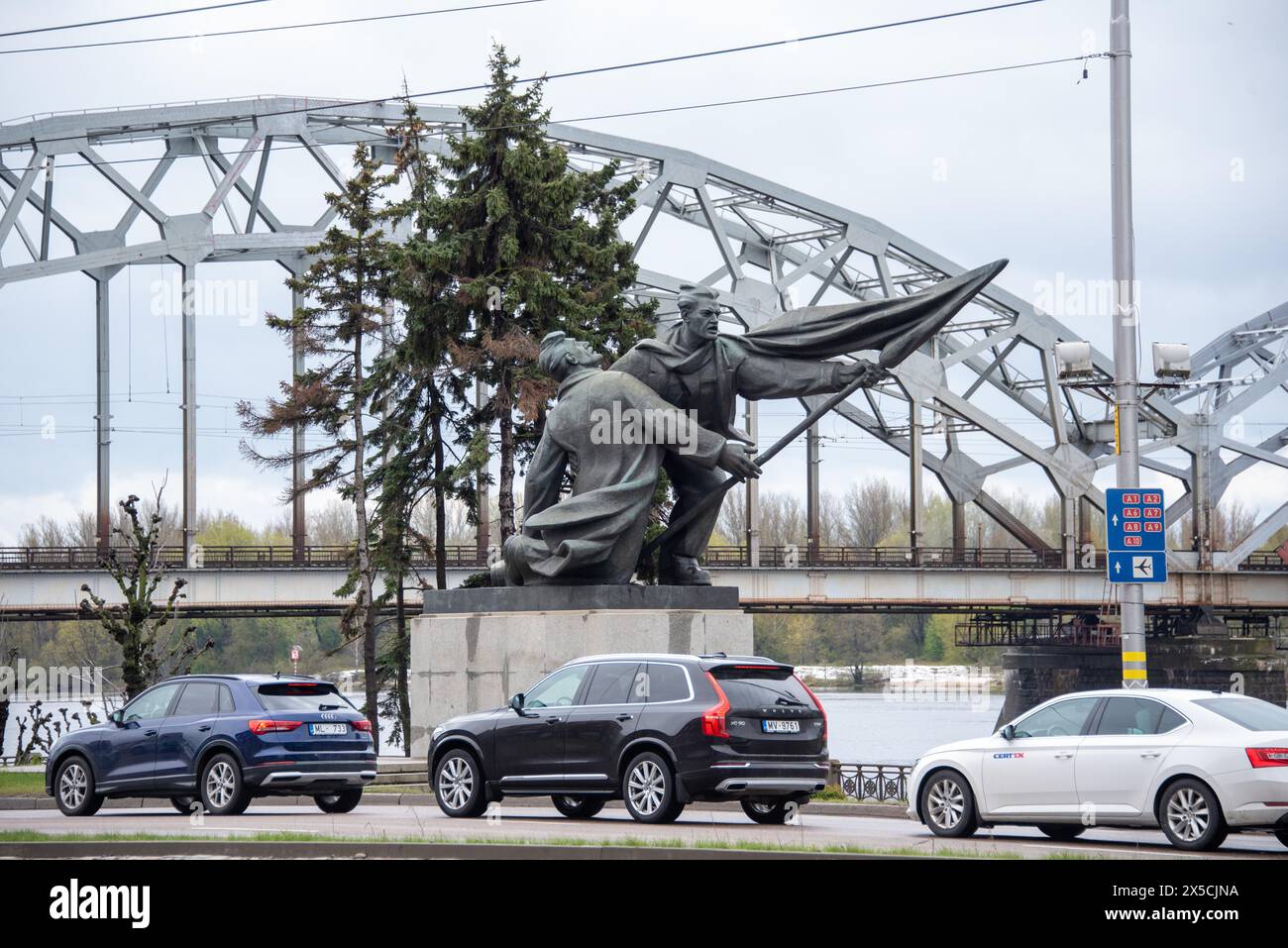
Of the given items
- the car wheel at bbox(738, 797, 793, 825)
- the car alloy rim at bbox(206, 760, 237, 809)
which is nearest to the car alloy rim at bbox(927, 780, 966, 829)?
the car wheel at bbox(738, 797, 793, 825)

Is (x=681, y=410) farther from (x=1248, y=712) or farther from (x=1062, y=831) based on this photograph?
(x=1248, y=712)

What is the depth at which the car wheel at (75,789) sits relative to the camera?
1923 cm

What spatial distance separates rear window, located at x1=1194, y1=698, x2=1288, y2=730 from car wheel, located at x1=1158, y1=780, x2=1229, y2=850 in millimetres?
667

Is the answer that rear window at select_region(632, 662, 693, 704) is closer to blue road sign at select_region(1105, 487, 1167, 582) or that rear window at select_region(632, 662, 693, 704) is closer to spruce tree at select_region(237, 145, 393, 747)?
blue road sign at select_region(1105, 487, 1167, 582)

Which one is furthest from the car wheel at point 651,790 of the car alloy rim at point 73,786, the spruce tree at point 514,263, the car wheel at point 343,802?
the spruce tree at point 514,263

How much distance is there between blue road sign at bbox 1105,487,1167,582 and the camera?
20188mm

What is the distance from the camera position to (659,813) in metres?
16.3

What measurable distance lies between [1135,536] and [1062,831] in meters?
5.01

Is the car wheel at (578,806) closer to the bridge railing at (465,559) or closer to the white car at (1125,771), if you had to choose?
the white car at (1125,771)

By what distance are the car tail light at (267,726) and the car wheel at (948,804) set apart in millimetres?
6444

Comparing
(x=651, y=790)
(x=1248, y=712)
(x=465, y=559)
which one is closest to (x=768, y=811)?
(x=651, y=790)

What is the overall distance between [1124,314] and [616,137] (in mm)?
55887

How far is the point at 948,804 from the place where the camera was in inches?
632

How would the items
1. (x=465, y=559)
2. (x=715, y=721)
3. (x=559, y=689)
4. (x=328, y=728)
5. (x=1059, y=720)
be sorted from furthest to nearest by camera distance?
(x=465, y=559) → (x=328, y=728) → (x=559, y=689) → (x=715, y=721) → (x=1059, y=720)
